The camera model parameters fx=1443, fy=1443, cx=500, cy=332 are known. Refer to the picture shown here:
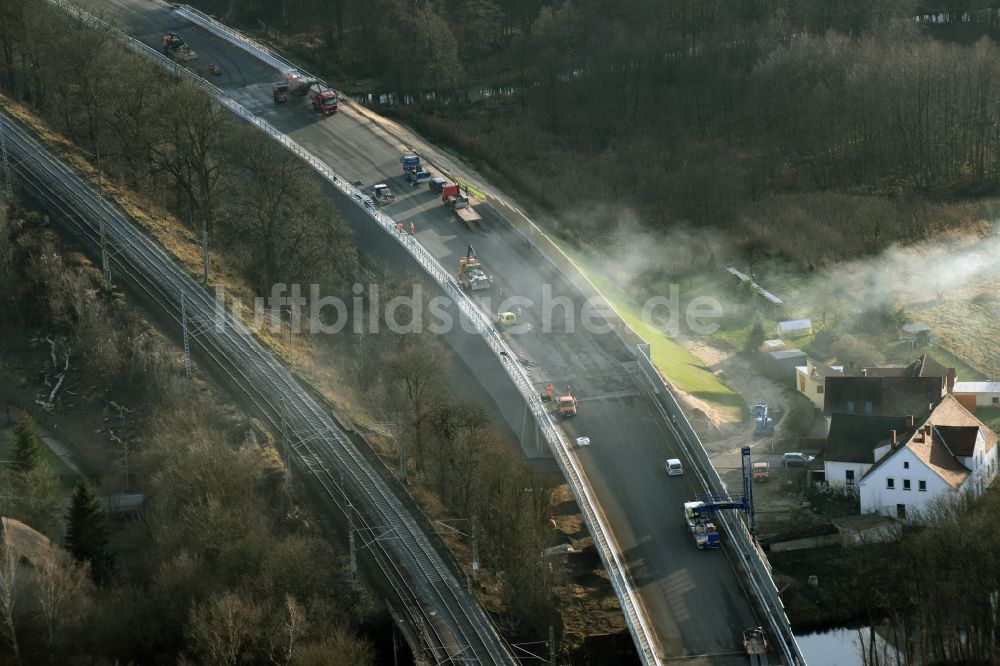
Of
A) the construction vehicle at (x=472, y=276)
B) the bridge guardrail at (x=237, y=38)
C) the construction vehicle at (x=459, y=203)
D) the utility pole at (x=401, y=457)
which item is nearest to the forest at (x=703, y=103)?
the bridge guardrail at (x=237, y=38)

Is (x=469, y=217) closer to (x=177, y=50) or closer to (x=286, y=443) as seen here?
(x=286, y=443)

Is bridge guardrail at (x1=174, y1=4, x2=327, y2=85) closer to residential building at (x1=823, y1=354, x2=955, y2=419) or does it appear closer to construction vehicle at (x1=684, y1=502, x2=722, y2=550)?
residential building at (x1=823, y1=354, x2=955, y2=419)

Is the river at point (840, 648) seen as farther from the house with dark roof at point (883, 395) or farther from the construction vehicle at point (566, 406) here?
the construction vehicle at point (566, 406)

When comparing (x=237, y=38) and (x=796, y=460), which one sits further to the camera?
(x=237, y=38)

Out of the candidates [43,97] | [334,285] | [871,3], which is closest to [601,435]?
[334,285]

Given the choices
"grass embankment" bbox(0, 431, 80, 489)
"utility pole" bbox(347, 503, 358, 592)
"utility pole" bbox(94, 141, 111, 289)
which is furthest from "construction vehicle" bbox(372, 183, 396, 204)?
"utility pole" bbox(347, 503, 358, 592)

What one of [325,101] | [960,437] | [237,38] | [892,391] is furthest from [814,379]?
[237,38]

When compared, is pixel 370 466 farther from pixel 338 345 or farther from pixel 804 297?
pixel 804 297
